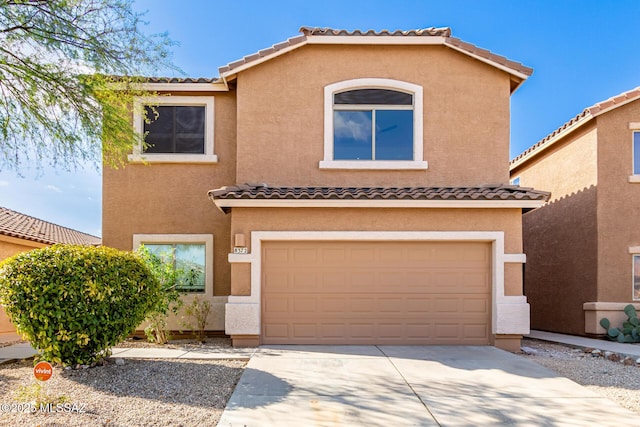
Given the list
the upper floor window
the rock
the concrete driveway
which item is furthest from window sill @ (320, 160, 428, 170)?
the upper floor window

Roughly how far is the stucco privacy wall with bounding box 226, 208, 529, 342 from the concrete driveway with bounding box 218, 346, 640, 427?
5.47 feet

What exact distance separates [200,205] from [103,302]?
4705 millimetres

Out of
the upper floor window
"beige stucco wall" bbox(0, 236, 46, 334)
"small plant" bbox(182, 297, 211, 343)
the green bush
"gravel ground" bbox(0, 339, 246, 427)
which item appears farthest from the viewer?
"beige stucco wall" bbox(0, 236, 46, 334)

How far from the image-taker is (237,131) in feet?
36.2

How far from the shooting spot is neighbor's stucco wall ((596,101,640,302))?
11867mm

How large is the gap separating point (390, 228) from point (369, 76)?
3.90m

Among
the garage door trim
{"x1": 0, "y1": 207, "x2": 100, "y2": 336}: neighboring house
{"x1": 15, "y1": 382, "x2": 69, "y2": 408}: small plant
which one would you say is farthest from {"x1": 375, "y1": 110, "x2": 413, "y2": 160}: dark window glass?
{"x1": 0, "y1": 207, "x2": 100, "y2": 336}: neighboring house

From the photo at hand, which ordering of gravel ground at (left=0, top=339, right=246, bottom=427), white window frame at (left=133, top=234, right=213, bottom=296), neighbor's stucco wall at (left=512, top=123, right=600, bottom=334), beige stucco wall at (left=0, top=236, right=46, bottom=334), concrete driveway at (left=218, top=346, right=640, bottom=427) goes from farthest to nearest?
beige stucco wall at (left=0, top=236, right=46, bottom=334), neighbor's stucco wall at (left=512, top=123, right=600, bottom=334), white window frame at (left=133, top=234, right=213, bottom=296), concrete driveway at (left=218, top=346, right=640, bottom=427), gravel ground at (left=0, top=339, right=246, bottom=427)

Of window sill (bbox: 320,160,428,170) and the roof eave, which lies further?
window sill (bbox: 320,160,428,170)

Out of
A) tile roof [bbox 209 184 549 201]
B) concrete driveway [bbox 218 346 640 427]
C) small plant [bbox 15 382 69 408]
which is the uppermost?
tile roof [bbox 209 184 549 201]

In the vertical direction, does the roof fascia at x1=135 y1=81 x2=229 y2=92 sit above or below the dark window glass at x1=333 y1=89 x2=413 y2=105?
above

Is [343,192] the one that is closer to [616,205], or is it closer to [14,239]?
[616,205]

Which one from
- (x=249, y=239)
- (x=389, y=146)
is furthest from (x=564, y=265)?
(x=249, y=239)

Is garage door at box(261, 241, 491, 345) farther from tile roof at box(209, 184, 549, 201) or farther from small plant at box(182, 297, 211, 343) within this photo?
small plant at box(182, 297, 211, 343)
